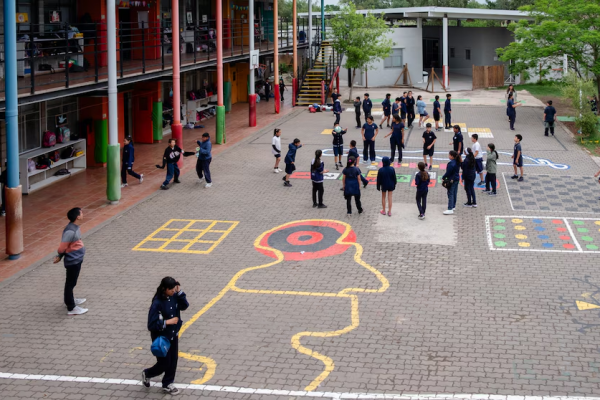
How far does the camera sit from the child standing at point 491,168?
66.7 feet

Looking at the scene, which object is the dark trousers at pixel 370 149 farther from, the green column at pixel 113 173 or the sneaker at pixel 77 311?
the sneaker at pixel 77 311

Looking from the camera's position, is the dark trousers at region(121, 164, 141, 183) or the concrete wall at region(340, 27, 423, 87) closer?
the dark trousers at region(121, 164, 141, 183)

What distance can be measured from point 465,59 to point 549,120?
27.7 meters

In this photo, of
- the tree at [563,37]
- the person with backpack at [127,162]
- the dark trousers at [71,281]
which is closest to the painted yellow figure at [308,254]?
the dark trousers at [71,281]

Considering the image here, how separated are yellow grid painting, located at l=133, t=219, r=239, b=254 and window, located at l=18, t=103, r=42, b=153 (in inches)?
239

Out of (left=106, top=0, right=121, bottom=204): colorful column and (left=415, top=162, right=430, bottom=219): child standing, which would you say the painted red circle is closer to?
(left=415, top=162, right=430, bottom=219): child standing

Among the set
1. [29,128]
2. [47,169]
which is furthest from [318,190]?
[29,128]

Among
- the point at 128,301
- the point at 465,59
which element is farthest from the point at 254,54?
the point at 465,59

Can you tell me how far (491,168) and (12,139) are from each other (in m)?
12.2

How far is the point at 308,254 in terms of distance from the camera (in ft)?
52.6

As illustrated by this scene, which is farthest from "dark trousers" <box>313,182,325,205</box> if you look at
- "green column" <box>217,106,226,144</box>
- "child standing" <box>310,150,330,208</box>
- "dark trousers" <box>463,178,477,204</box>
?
"green column" <box>217,106,226,144</box>

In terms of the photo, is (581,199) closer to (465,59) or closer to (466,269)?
(466,269)

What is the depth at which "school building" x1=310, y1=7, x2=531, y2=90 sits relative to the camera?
45.6m

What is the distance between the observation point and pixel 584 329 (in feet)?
39.5
